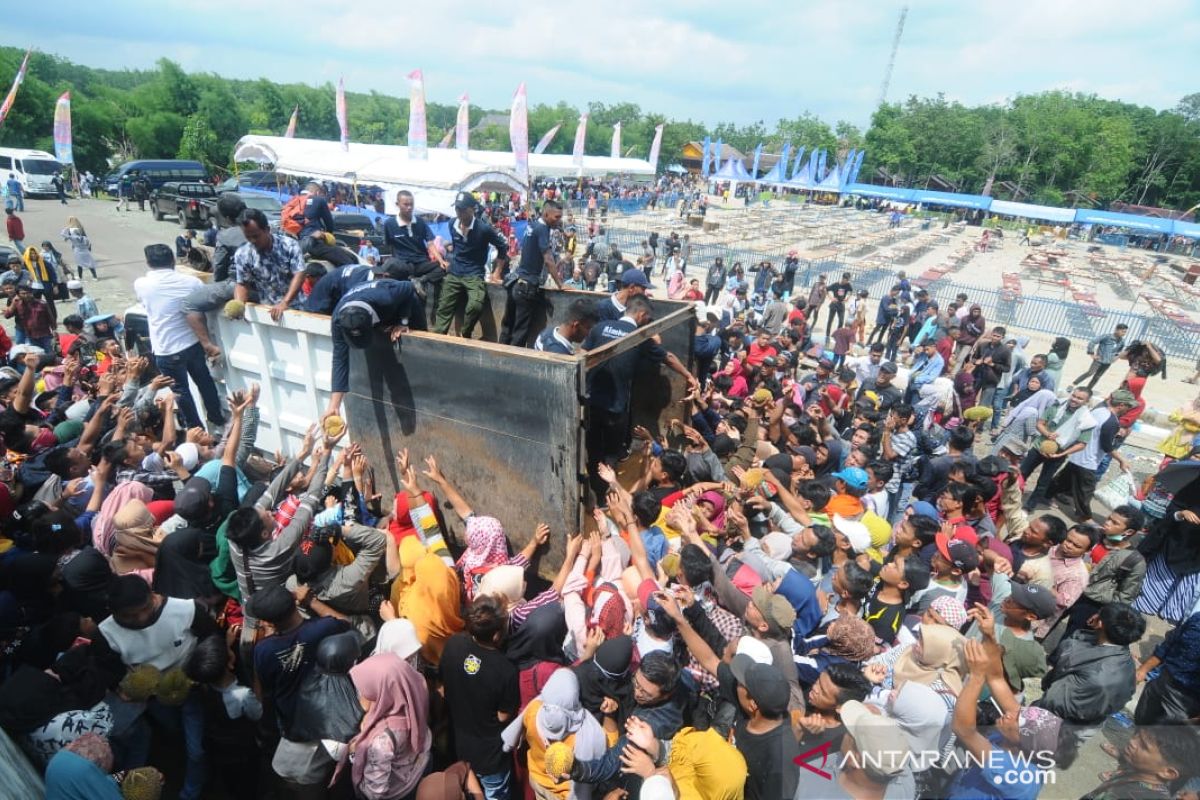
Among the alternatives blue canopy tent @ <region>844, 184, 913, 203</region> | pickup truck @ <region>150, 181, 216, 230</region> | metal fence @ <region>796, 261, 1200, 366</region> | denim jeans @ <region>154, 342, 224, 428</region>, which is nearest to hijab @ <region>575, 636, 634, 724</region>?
denim jeans @ <region>154, 342, 224, 428</region>

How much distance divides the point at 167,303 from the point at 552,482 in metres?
3.71

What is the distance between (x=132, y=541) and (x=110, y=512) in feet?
1.26

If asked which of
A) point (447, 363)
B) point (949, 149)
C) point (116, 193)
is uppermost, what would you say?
point (949, 149)

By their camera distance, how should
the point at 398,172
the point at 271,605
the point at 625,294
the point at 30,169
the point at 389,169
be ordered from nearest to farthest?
the point at 271,605 → the point at 625,294 → the point at 398,172 → the point at 389,169 → the point at 30,169

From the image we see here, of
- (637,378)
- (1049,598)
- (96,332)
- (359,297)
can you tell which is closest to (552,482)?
(359,297)

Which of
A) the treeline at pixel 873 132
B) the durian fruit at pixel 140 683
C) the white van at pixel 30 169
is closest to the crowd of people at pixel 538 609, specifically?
the durian fruit at pixel 140 683

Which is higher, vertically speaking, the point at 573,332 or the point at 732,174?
the point at 732,174

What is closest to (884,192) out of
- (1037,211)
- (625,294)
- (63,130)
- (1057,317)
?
(1037,211)

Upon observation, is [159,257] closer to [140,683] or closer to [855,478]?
[140,683]

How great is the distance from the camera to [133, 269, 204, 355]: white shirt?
4.62 m

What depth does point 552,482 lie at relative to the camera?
344cm

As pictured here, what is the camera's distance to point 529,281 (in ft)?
16.8

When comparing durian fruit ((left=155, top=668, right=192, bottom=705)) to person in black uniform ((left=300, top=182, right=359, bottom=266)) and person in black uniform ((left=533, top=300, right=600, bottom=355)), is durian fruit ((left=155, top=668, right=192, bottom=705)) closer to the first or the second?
person in black uniform ((left=533, top=300, right=600, bottom=355))

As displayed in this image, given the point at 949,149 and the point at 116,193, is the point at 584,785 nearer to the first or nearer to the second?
the point at 116,193
